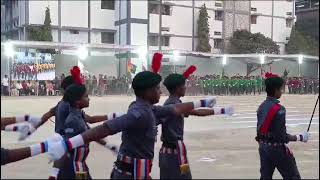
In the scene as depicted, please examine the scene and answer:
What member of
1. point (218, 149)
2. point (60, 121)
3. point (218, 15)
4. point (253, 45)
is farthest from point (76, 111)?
point (218, 15)

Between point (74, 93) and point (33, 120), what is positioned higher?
point (74, 93)

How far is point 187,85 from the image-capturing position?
49.2 ft

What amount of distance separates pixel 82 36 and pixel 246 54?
79.8 feet

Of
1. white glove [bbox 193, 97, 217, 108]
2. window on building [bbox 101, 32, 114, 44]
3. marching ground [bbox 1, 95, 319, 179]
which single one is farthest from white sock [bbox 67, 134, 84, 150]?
window on building [bbox 101, 32, 114, 44]

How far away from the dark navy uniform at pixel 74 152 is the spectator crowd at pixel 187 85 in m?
8.46

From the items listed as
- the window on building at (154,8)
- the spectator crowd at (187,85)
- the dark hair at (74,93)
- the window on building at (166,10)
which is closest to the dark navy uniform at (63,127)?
the dark hair at (74,93)

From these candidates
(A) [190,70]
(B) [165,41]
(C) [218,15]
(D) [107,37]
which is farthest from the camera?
(D) [107,37]

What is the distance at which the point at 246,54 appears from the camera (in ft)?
38.8

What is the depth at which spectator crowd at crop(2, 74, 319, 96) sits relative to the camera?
1448 cm

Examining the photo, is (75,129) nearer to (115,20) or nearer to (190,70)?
(190,70)

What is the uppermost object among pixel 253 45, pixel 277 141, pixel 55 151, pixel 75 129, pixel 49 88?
pixel 253 45

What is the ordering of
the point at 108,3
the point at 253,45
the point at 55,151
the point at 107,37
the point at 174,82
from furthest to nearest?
1. the point at 108,3
2. the point at 107,37
3. the point at 253,45
4. the point at 174,82
5. the point at 55,151

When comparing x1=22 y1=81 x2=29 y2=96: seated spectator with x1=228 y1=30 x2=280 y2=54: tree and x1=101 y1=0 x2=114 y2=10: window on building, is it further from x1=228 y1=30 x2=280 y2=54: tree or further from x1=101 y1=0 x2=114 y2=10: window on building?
x1=101 y1=0 x2=114 y2=10: window on building

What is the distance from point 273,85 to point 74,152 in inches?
88.1
